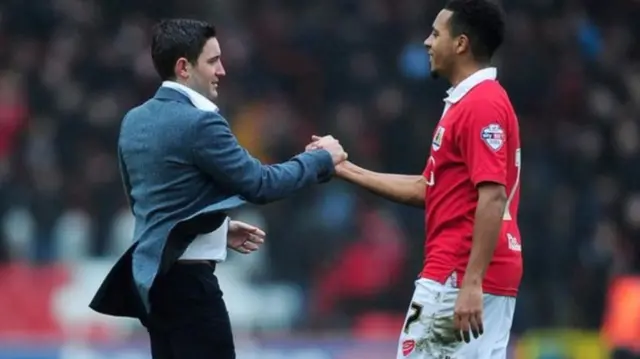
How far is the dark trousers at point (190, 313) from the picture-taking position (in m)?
6.87

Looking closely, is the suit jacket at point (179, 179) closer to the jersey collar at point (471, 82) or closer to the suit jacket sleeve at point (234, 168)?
the suit jacket sleeve at point (234, 168)

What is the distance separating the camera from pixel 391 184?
7.42 m

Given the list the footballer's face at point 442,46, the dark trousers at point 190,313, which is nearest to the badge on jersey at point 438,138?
the footballer's face at point 442,46

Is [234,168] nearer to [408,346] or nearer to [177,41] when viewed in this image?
[177,41]

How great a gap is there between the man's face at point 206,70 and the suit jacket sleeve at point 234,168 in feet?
0.49

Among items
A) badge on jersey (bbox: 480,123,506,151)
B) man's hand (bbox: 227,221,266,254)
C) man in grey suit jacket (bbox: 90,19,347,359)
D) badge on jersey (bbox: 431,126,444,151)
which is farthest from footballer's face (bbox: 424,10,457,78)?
man's hand (bbox: 227,221,266,254)

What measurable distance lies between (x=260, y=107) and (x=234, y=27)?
1403mm

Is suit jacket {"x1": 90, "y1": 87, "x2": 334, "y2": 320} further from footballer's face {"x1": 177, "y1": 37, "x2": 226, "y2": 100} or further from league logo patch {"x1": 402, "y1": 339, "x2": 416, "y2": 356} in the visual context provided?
league logo patch {"x1": 402, "y1": 339, "x2": 416, "y2": 356}

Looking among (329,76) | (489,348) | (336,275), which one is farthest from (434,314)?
(329,76)

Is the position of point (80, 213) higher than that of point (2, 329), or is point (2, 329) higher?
point (80, 213)

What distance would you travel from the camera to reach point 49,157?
15.9 metres

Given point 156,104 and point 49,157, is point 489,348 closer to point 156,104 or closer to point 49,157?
point 156,104

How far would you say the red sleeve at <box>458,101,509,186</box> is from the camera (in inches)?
262

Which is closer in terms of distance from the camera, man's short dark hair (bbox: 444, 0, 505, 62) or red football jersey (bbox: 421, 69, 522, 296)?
red football jersey (bbox: 421, 69, 522, 296)
